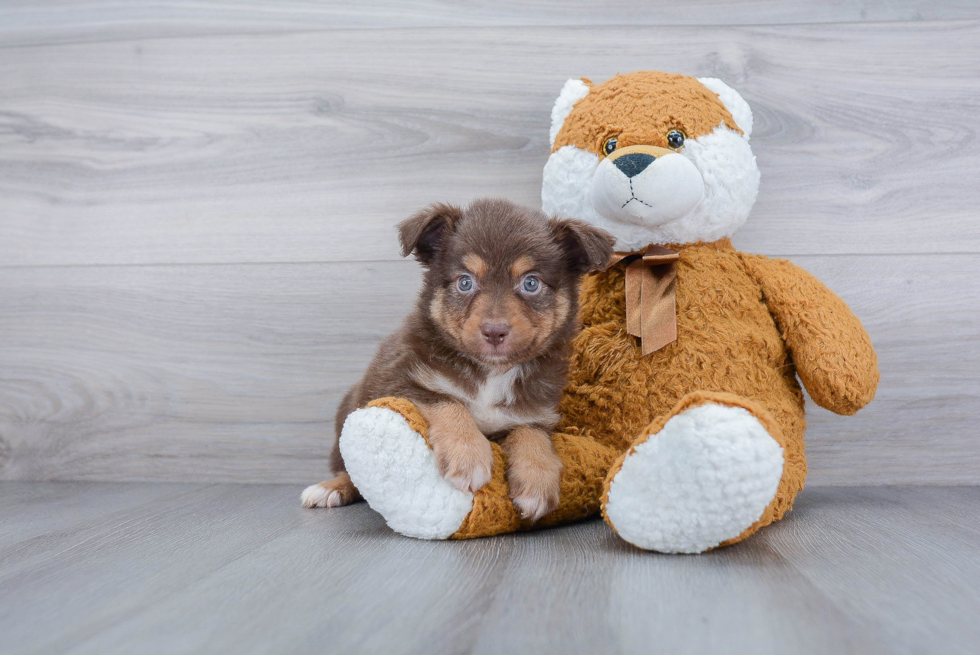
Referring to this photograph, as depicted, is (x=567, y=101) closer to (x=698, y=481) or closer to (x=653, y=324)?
(x=653, y=324)

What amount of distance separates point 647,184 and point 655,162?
54 millimetres

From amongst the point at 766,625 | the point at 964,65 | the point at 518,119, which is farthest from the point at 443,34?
the point at 766,625

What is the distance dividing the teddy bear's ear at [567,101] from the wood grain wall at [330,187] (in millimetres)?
332

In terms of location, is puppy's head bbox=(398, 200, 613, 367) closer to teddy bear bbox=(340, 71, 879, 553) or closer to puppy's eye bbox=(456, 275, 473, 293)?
puppy's eye bbox=(456, 275, 473, 293)

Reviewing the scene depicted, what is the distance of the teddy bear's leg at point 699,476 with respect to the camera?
1.27 m

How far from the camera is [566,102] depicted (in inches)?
79.7

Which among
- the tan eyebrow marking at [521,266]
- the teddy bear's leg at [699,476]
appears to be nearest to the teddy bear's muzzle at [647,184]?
the tan eyebrow marking at [521,266]

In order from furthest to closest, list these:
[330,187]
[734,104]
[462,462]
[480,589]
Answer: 1. [330,187]
2. [734,104]
3. [462,462]
4. [480,589]

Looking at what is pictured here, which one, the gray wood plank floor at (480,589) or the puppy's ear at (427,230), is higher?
the puppy's ear at (427,230)

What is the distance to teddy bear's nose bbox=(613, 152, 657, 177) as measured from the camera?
168cm

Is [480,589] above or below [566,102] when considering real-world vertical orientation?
below

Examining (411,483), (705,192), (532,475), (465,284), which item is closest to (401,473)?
(411,483)

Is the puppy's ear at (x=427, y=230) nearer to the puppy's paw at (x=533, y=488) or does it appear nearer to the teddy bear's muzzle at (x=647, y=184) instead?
the teddy bear's muzzle at (x=647, y=184)

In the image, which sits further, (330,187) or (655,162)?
(330,187)
